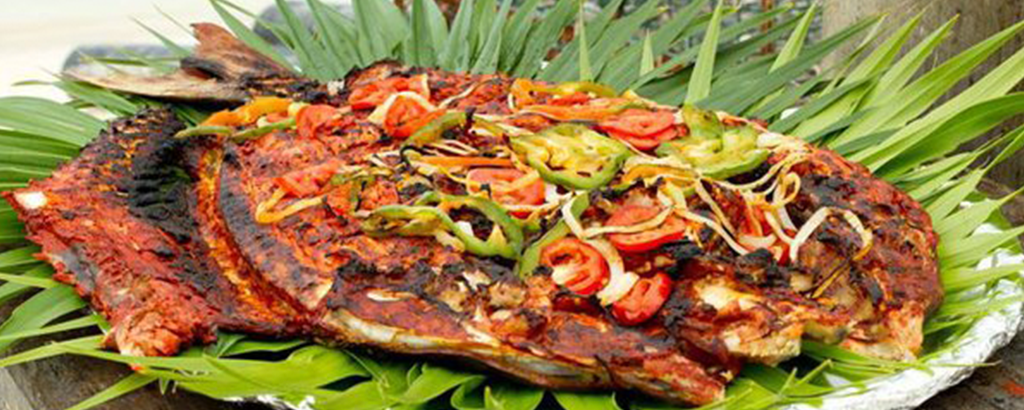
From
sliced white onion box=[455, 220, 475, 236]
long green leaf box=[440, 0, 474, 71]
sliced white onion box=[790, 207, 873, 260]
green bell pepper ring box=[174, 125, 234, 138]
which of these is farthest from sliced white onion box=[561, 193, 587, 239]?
long green leaf box=[440, 0, 474, 71]

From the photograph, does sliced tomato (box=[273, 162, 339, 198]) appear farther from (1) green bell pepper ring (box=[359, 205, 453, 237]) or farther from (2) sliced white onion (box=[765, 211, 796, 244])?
(2) sliced white onion (box=[765, 211, 796, 244])

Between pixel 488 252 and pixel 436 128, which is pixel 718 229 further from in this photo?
pixel 436 128

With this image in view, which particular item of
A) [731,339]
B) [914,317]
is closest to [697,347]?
[731,339]

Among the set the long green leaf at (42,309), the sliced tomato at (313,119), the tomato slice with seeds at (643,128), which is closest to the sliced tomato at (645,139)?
the tomato slice with seeds at (643,128)

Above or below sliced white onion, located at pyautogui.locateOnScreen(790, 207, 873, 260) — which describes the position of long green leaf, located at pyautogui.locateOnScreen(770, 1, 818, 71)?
above

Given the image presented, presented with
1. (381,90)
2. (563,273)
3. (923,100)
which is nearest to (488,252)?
(563,273)

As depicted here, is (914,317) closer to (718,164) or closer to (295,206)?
(718,164)
